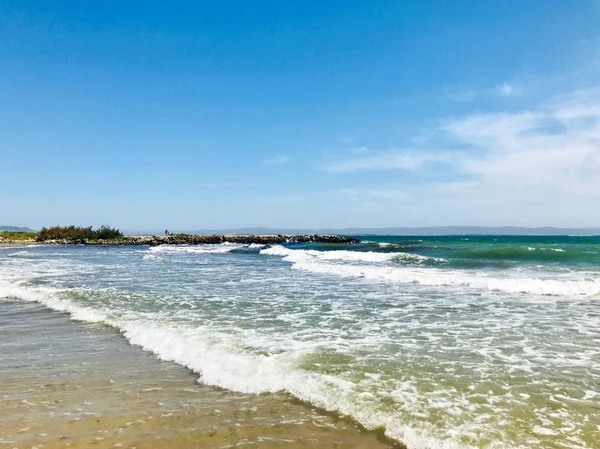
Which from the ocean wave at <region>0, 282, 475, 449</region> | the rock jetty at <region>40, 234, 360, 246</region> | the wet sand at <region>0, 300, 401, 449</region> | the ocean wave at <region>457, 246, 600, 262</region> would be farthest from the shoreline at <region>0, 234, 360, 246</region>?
the wet sand at <region>0, 300, 401, 449</region>

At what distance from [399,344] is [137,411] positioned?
4802mm

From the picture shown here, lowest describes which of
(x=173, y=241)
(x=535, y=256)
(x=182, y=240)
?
(x=535, y=256)

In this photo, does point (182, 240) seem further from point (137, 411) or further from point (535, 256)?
point (137, 411)

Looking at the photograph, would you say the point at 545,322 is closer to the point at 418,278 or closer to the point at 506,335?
the point at 506,335

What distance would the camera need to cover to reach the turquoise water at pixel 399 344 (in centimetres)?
493

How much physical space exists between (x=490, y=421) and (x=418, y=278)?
14.1 m

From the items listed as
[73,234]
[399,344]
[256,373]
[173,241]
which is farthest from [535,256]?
[73,234]

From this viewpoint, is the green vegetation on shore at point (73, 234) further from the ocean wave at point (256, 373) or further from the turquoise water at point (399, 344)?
the ocean wave at point (256, 373)

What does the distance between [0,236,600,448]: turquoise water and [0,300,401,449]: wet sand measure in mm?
357

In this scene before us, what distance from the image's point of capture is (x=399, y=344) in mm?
8109

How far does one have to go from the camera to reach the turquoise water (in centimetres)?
493

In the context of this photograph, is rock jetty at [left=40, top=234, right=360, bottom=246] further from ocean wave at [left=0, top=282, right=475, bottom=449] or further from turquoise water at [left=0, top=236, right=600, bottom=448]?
ocean wave at [left=0, top=282, right=475, bottom=449]

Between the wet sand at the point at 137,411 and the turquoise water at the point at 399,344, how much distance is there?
1.17 feet

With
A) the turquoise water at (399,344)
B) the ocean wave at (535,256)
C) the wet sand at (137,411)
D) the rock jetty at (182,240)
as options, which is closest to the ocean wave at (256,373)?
the turquoise water at (399,344)
